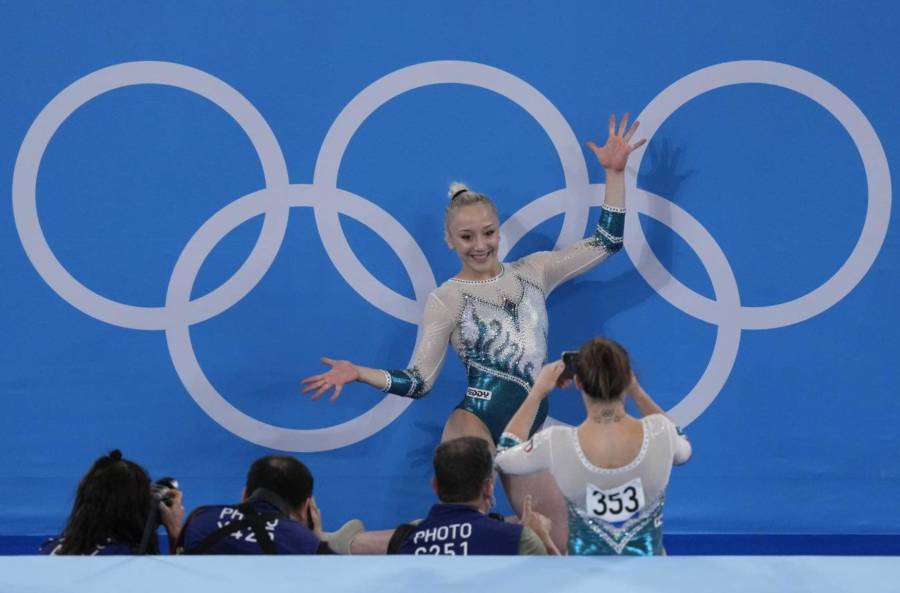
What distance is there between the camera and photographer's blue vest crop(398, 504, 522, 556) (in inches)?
142

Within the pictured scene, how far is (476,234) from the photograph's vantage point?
197 inches

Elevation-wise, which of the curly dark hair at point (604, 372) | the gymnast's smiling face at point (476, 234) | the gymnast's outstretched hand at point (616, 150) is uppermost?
the gymnast's outstretched hand at point (616, 150)

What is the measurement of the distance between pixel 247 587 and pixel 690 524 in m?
3.03

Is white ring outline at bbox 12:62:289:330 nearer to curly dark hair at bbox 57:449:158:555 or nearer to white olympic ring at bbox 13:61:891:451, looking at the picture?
white olympic ring at bbox 13:61:891:451

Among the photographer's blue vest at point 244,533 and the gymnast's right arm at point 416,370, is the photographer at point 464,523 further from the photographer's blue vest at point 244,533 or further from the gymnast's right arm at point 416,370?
the gymnast's right arm at point 416,370

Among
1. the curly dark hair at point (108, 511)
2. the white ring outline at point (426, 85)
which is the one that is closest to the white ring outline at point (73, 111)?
the white ring outline at point (426, 85)

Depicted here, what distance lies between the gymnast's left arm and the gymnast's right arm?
516mm

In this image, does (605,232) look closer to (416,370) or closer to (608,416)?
(416,370)

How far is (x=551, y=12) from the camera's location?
5.39 meters

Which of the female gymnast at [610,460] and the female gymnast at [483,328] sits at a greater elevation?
the female gymnast at [483,328]

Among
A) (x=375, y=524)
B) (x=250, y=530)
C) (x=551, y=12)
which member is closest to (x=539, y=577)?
(x=250, y=530)

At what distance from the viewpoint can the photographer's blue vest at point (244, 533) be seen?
3.65m

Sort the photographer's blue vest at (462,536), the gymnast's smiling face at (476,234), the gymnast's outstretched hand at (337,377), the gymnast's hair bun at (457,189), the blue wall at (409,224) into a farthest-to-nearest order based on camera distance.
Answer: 1. the blue wall at (409,224)
2. the gymnast's hair bun at (457,189)
3. the gymnast's smiling face at (476,234)
4. the gymnast's outstretched hand at (337,377)
5. the photographer's blue vest at (462,536)

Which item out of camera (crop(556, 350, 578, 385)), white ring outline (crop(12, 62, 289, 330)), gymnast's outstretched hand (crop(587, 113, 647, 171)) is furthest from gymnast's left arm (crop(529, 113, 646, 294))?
white ring outline (crop(12, 62, 289, 330))
